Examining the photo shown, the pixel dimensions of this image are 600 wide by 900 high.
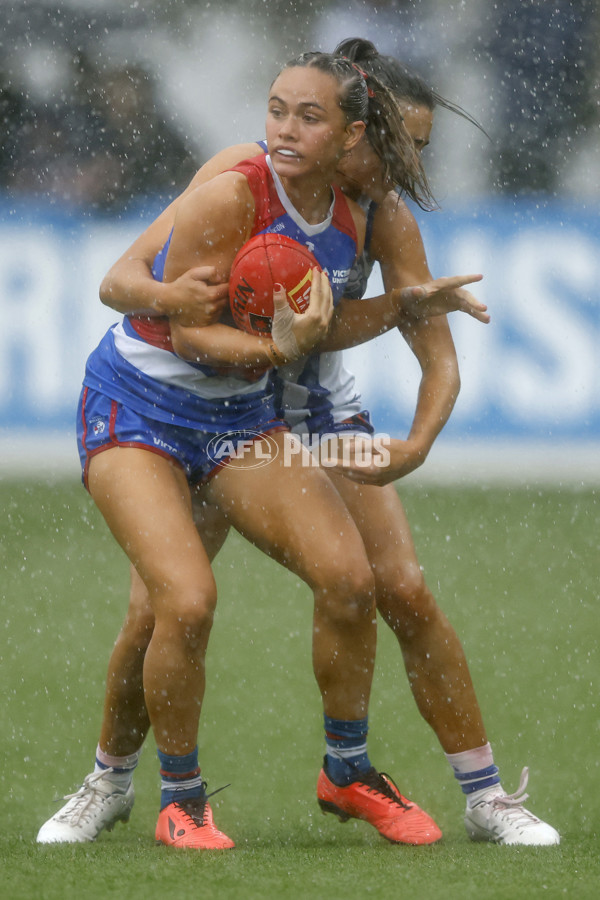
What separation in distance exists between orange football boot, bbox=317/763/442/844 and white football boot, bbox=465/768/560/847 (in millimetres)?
115

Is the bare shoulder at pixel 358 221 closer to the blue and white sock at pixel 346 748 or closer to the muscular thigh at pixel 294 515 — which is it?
the muscular thigh at pixel 294 515

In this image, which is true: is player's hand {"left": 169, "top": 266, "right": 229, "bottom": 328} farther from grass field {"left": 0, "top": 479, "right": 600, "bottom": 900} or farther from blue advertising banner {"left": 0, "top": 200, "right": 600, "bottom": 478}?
blue advertising banner {"left": 0, "top": 200, "right": 600, "bottom": 478}

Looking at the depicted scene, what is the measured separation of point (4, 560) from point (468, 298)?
381cm

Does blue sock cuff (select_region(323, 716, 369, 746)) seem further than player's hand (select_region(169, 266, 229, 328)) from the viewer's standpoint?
Yes

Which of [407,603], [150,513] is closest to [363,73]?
[150,513]

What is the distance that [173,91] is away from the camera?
33.1 feet

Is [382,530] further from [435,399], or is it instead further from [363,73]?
[363,73]

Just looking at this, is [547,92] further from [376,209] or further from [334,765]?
[334,765]

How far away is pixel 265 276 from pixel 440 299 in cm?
57

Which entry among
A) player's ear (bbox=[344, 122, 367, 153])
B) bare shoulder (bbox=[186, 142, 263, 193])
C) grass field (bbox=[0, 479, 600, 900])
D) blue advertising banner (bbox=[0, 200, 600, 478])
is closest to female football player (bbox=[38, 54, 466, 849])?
player's ear (bbox=[344, 122, 367, 153])

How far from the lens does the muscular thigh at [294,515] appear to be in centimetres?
332

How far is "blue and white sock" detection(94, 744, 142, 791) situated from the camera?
376 cm

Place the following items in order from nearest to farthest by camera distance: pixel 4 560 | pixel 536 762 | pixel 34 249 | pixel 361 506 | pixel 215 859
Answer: pixel 215 859, pixel 361 506, pixel 536 762, pixel 4 560, pixel 34 249

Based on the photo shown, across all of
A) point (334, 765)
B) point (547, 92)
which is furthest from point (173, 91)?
point (334, 765)
